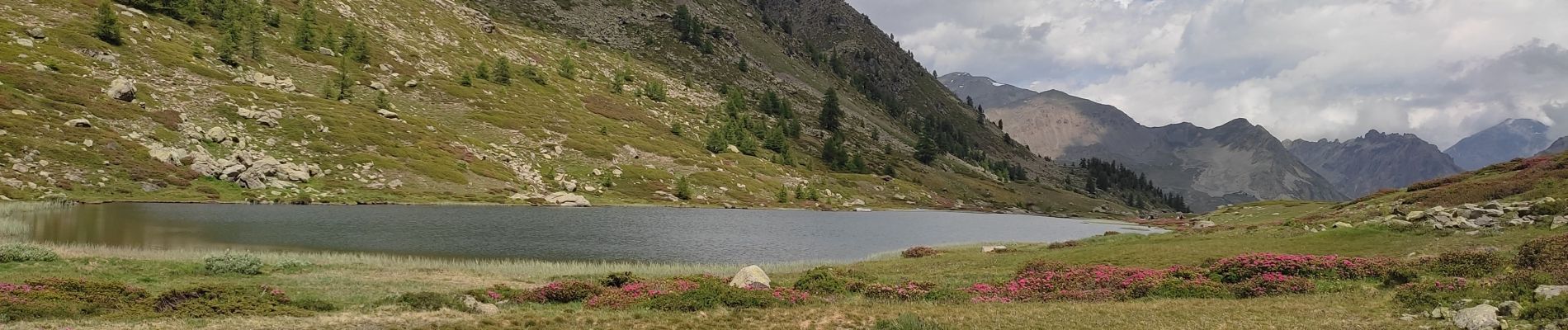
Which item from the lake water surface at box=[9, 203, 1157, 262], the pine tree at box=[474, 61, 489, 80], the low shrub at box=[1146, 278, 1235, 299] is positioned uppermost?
the pine tree at box=[474, 61, 489, 80]

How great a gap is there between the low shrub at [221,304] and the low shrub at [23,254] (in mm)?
16321

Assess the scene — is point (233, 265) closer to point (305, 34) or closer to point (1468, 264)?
point (1468, 264)

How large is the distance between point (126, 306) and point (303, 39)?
152m

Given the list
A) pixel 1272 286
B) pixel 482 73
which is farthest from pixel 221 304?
pixel 482 73

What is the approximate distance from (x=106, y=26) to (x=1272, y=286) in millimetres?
148371

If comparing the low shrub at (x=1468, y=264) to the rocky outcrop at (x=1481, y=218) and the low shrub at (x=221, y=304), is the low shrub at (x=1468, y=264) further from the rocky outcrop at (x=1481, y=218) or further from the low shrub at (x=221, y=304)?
the low shrub at (x=221, y=304)

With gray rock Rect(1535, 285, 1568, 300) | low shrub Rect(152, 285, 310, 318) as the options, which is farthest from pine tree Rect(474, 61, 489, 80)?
gray rock Rect(1535, 285, 1568, 300)

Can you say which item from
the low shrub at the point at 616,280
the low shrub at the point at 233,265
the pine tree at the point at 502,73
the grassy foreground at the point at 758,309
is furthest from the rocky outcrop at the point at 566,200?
the low shrub at the point at 616,280

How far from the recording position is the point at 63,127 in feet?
263

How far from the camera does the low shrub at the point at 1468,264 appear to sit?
2833 cm

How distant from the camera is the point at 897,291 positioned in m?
31.5

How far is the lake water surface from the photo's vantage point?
169ft

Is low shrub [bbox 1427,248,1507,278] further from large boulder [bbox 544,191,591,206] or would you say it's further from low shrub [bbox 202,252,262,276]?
large boulder [bbox 544,191,591,206]

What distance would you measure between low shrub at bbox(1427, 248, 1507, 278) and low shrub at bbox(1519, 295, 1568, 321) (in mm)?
12089
